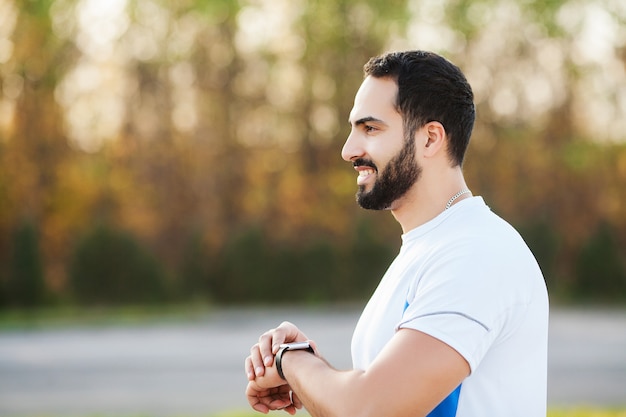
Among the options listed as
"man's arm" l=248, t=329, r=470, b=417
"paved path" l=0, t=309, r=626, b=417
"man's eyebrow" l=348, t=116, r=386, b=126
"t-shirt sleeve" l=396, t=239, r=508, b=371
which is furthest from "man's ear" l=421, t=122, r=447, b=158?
"paved path" l=0, t=309, r=626, b=417

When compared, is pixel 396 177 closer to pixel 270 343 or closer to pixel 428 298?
pixel 428 298

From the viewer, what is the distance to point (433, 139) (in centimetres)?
206

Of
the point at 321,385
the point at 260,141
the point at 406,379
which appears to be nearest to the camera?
the point at 406,379

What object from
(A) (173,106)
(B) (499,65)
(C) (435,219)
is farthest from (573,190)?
(C) (435,219)

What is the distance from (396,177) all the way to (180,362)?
10782 mm

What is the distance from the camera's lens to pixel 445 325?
1.72 meters

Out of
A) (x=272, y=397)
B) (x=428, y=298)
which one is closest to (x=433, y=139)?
(x=428, y=298)

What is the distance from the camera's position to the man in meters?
1.74

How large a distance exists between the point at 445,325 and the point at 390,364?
130 mm

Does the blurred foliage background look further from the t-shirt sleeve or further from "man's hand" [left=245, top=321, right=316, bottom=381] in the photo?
the t-shirt sleeve

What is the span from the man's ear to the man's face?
0.11ft

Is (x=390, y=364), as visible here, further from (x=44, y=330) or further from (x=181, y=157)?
(x=181, y=157)

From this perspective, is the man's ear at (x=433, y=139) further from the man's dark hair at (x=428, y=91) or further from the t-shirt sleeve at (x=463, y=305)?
the t-shirt sleeve at (x=463, y=305)

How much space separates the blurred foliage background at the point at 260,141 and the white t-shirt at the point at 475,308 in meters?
18.1
